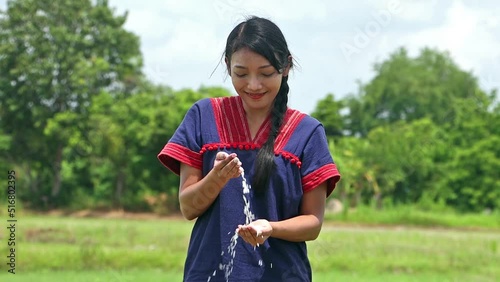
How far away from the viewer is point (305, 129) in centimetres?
232

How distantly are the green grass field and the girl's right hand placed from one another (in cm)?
665

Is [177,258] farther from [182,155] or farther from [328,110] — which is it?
[328,110]

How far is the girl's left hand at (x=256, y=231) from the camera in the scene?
2.03 m

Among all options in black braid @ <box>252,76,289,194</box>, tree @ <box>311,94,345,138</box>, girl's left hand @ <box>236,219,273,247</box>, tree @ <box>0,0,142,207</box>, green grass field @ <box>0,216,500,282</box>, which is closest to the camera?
girl's left hand @ <box>236,219,273,247</box>

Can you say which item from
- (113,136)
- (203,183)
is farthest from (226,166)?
(113,136)

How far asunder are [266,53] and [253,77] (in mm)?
74

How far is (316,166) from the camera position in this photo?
2.27 m

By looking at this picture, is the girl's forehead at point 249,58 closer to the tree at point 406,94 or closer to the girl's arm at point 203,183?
the girl's arm at point 203,183

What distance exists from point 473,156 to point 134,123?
10688mm

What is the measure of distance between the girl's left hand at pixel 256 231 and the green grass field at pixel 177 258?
21.8 ft

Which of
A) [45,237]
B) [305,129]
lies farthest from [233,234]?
[45,237]

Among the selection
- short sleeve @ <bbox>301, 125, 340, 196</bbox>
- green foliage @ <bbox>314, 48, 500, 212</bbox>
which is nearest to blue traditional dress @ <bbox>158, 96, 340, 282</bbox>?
short sleeve @ <bbox>301, 125, 340, 196</bbox>

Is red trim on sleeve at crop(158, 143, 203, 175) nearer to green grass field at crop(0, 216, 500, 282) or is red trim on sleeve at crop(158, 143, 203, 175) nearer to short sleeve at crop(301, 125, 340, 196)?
short sleeve at crop(301, 125, 340, 196)

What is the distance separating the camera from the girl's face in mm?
2227
